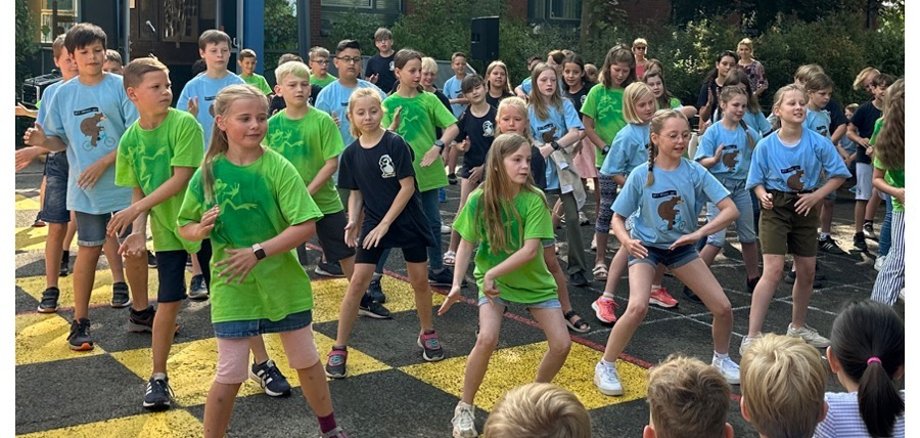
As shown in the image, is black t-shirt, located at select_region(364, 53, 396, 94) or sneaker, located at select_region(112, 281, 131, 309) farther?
black t-shirt, located at select_region(364, 53, 396, 94)

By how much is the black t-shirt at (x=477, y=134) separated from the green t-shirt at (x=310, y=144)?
195 cm

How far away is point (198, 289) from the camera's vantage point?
27.5ft

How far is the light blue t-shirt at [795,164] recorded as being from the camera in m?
7.29

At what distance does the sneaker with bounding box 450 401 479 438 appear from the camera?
5.51 metres

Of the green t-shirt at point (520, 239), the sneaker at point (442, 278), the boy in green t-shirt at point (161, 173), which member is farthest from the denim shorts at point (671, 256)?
the sneaker at point (442, 278)

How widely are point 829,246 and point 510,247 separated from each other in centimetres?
629

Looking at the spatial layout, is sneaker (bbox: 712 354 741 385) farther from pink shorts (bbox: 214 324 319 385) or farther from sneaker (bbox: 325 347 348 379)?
pink shorts (bbox: 214 324 319 385)

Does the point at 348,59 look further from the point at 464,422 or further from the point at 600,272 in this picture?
the point at 464,422

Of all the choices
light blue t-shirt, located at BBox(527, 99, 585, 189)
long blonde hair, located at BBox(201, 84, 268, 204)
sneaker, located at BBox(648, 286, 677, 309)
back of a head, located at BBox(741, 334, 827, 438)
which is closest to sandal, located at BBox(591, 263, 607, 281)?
sneaker, located at BBox(648, 286, 677, 309)

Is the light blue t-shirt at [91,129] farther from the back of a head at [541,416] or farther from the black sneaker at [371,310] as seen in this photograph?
the back of a head at [541,416]

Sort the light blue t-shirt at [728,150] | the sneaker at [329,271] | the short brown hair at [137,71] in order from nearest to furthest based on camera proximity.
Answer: the short brown hair at [137,71] → the light blue t-shirt at [728,150] → the sneaker at [329,271]

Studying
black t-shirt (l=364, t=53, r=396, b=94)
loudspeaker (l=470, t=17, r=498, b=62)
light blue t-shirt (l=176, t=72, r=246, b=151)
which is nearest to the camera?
light blue t-shirt (l=176, t=72, r=246, b=151)

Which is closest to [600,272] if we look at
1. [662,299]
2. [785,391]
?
[662,299]

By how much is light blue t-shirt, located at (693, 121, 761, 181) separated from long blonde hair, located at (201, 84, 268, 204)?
4.82 m
